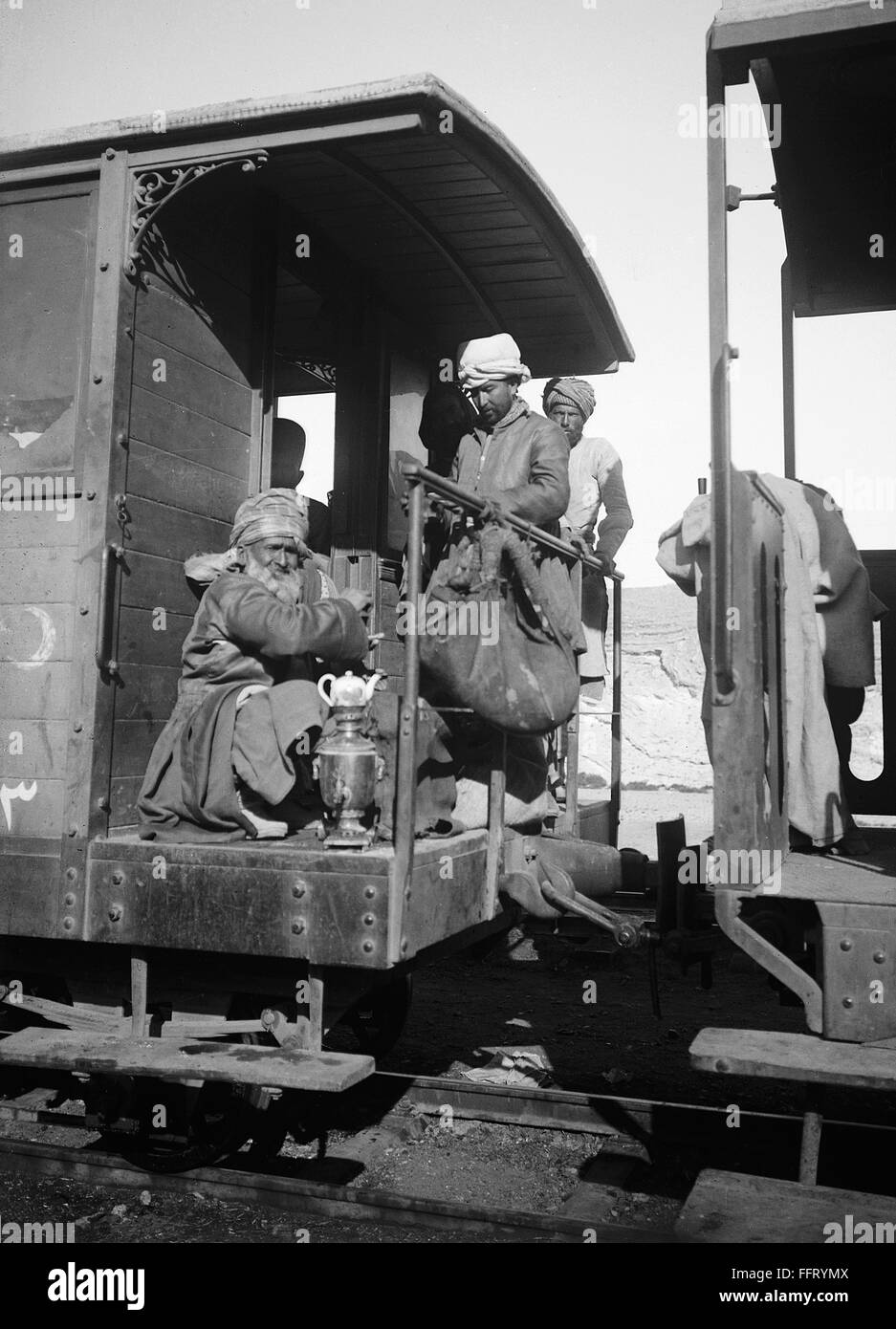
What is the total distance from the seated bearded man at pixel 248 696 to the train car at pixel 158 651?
0.17 metres

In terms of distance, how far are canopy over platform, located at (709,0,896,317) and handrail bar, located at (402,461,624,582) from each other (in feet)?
4.87

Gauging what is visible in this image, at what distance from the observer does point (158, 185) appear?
4.03 metres

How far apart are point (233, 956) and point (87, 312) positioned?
238 cm

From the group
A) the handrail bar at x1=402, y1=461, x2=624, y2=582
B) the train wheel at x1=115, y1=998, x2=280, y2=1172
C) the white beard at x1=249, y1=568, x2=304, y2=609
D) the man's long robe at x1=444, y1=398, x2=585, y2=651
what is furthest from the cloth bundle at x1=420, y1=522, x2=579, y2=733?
the train wheel at x1=115, y1=998, x2=280, y2=1172

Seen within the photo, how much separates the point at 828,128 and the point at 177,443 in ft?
9.69

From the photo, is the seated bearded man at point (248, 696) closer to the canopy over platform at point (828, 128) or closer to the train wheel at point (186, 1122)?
the train wheel at point (186, 1122)

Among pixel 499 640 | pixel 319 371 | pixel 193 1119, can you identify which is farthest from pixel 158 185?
pixel 193 1119

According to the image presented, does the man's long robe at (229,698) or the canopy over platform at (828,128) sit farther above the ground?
the canopy over platform at (828,128)

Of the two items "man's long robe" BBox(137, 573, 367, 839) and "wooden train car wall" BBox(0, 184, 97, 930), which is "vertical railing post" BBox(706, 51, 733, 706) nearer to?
"man's long robe" BBox(137, 573, 367, 839)

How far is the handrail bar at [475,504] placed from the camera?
11.6ft

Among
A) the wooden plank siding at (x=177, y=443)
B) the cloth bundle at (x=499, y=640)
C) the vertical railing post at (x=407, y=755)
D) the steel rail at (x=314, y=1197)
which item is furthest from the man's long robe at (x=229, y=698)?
the steel rail at (x=314, y=1197)

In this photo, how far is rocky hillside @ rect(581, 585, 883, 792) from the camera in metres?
30.2

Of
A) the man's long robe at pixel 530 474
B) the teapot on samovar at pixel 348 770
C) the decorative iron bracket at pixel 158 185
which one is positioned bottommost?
the teapot on samovar at pixel 348 770
